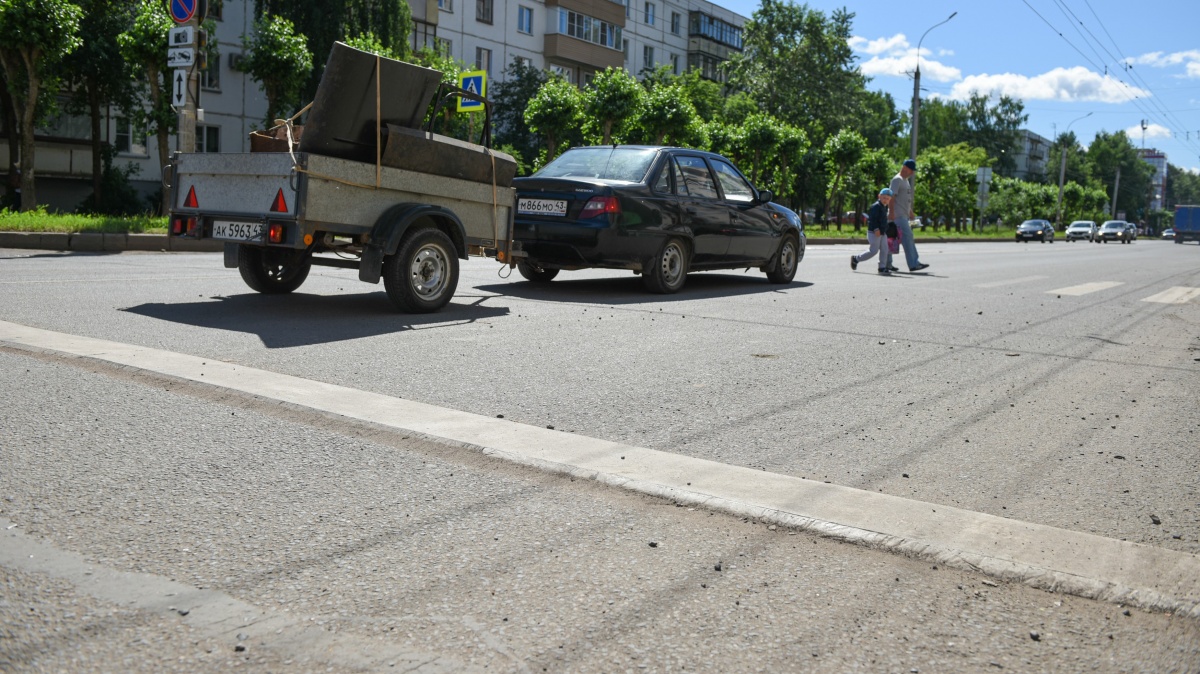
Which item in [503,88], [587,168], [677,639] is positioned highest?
[503,88]

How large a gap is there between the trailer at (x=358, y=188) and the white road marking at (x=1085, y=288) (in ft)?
30.3

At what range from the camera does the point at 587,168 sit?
1148 cm

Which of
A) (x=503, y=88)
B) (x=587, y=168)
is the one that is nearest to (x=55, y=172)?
(x=503, y=88)

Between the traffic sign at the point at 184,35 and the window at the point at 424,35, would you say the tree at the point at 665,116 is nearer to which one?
the window at the point at 424,35

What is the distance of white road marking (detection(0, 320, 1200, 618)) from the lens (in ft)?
10.3

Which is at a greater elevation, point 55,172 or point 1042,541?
point 55,172

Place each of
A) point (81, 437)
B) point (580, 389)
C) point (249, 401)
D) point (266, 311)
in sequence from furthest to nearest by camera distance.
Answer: point (266, 311)
point (580, 389)
point (249, 401)
point (81, 437)

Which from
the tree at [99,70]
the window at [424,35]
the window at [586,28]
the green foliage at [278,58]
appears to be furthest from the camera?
the window at [586,28]

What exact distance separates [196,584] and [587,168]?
9.08 metres

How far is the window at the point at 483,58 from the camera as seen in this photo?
169 feet

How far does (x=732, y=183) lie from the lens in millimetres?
12680

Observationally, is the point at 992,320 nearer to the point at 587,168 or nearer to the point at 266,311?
the point at 587,168

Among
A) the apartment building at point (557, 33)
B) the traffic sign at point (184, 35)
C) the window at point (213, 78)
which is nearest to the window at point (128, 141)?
the window at point (213, 78)

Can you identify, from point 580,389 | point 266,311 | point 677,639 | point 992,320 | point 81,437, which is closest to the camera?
point 677,639
